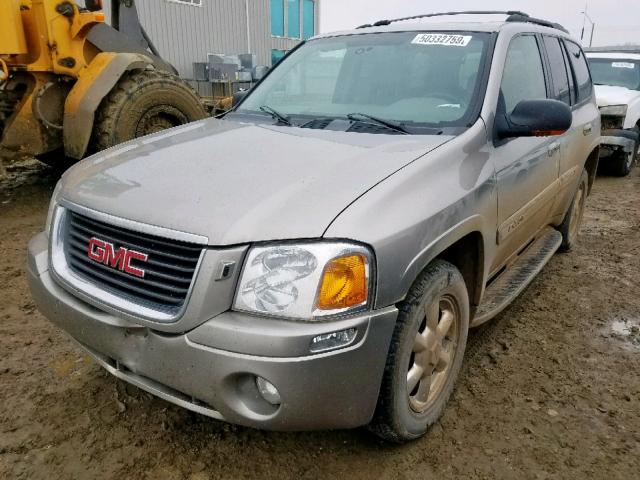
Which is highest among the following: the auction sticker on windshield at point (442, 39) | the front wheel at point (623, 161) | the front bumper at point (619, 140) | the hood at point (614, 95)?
the auction sticker on windshield at point (442, 39)

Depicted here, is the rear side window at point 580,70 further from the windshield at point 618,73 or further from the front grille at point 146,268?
the windshield at point 618,73

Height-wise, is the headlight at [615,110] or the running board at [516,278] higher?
the headlight at [615,110]

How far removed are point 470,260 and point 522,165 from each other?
72 cm

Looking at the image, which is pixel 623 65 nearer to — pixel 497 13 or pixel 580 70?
pixel 580 70

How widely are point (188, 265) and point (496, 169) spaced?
1.58m

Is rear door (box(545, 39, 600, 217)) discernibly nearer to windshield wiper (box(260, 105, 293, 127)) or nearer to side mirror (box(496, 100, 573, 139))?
side mirror (box(496, 100, 573, 139))

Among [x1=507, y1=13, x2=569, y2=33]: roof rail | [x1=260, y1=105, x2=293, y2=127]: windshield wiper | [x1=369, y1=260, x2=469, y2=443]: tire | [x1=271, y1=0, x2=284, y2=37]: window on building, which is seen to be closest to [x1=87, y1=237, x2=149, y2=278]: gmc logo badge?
[x1=369, y1=260, x2=469, y2=443]: tire

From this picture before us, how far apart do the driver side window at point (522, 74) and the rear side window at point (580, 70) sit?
906 millimetres

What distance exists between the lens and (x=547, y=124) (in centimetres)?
253

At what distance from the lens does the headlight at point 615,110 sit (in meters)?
7.71

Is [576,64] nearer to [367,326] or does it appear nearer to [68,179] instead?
[367,326]

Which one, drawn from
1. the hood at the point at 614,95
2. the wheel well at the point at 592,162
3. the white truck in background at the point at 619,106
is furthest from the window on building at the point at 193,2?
the wheel well at the point at 592,162

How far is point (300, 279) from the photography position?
1.75 m

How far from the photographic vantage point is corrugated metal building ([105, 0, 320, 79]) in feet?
42.1
